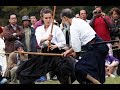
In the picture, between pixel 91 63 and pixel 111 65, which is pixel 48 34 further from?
pixel 111 65

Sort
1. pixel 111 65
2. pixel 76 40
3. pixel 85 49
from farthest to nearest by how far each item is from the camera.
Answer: pixel 111 65
pixel 85 49
pixel 76 40

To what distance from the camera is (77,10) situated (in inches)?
1068

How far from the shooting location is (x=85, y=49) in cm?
984

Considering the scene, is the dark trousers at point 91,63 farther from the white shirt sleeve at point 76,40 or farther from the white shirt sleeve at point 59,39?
the white shirt sleeve at point 59,39

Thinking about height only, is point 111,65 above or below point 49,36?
below

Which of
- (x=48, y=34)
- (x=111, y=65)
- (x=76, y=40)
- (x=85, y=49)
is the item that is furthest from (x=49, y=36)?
(x=111, y=65)

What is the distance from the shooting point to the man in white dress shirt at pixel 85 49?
31.9 feet

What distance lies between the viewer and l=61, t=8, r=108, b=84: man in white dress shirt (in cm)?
972

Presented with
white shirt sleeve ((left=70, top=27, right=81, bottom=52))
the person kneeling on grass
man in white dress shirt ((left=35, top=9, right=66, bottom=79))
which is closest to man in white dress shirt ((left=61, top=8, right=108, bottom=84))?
white shirt sleeve ((left=70, top=27, right=81, bottom=52))

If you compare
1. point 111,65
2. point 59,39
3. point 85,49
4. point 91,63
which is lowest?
point 111,65

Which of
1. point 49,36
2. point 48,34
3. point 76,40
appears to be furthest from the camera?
point 48,34

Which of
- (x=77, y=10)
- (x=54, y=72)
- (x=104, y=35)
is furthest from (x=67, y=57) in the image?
(x=77, y=10)
